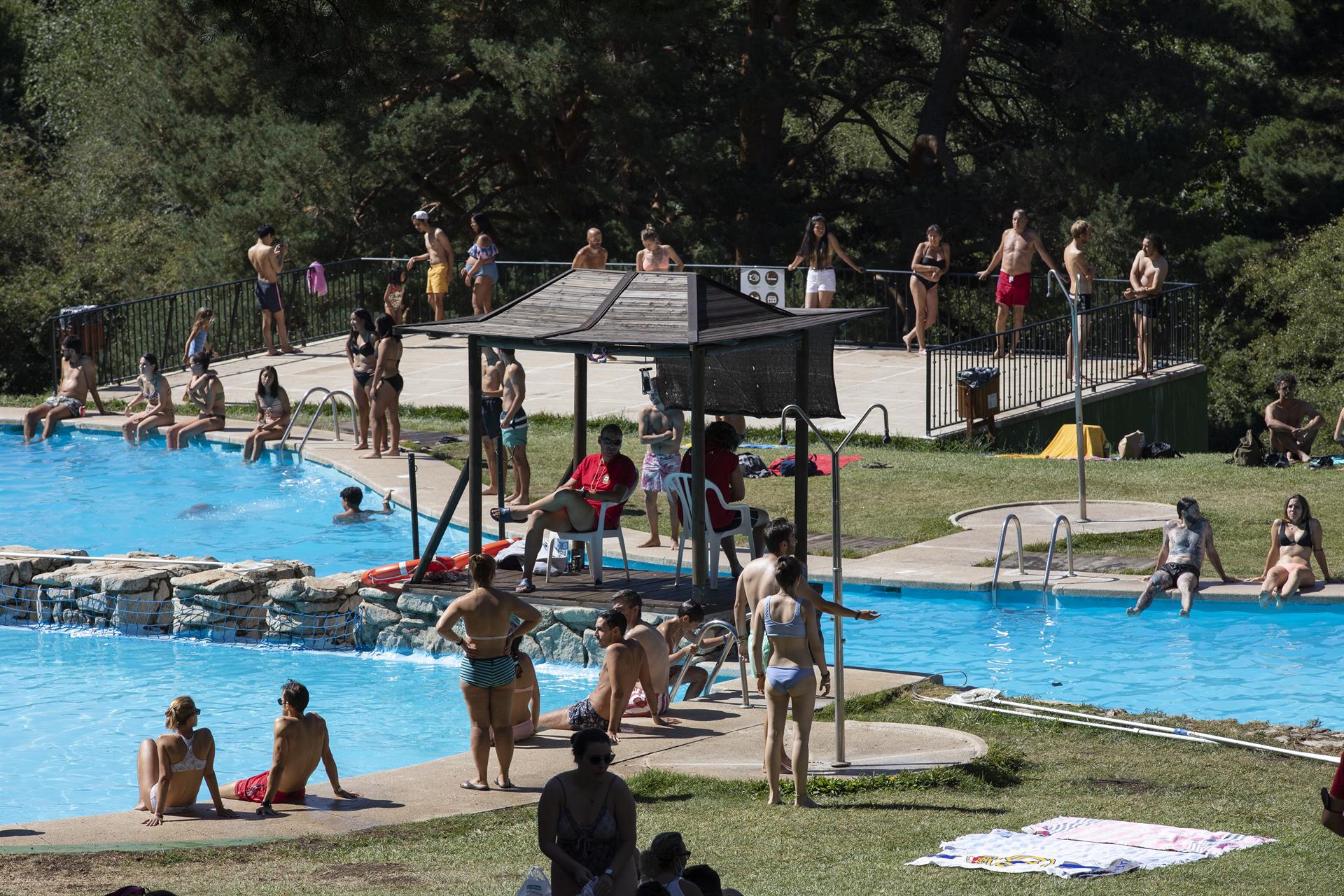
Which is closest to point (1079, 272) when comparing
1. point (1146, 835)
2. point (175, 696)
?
point (175, 696)

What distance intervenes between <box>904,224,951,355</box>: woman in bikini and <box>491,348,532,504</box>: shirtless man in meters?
8.88

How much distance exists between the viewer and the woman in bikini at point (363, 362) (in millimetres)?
21625

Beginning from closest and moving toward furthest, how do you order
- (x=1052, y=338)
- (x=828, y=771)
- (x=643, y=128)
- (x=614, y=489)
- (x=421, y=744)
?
1. (x=828, y=771)
2. (x=421, y=744)
3. (x=614, y=489)
4. (x=1052, y=338)
5. (x=643, y=128)

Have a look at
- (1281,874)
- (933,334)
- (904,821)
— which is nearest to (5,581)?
(904,821)

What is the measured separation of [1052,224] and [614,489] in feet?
68.1

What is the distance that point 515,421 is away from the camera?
57.9ft

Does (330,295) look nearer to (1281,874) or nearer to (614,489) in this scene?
(614,489)

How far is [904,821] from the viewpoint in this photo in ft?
30.7

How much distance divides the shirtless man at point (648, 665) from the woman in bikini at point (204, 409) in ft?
44.6

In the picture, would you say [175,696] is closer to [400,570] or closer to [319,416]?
[400,570]

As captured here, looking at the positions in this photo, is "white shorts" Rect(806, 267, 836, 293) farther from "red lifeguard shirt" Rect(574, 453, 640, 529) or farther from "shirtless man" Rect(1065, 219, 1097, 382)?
"red lifeguard shirt" Rect(574, 453, 640, 529)

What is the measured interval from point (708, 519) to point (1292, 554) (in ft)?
16.7

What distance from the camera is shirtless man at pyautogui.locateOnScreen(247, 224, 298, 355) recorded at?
27562 mm

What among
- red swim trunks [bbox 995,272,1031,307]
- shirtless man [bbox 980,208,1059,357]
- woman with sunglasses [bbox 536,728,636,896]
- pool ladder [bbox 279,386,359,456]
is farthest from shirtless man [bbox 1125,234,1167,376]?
woman with sunglasses [bbox 536,728,636,896]
